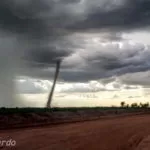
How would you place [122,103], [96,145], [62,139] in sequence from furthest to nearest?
[122,103], [62,139], [96,145]

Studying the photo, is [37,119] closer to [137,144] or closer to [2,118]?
[2,118]

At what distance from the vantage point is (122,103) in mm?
150250

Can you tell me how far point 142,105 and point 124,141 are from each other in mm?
136675

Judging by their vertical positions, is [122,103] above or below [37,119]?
above

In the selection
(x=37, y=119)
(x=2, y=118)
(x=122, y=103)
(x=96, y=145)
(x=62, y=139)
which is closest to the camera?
(x=96, y=145)

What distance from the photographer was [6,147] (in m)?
16.1

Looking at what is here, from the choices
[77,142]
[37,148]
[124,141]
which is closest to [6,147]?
[37,148]

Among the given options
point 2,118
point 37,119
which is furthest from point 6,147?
point 37,119

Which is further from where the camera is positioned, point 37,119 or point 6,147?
point 37,119

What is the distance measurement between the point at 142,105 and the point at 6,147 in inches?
5554

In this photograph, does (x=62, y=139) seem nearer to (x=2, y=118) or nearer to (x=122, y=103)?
(x=2, y=118)

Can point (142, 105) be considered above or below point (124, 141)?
above

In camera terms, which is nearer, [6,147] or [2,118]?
[6,147]

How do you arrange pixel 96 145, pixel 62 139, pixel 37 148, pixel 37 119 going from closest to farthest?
1. pixel 37 148
2. pixel 96 145
3. pixel 62 139
4. pixel 37 119
